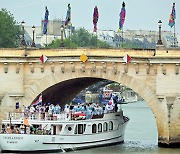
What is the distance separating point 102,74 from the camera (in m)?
56.7

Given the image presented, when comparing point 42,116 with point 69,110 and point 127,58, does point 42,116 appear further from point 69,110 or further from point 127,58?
point 127,58

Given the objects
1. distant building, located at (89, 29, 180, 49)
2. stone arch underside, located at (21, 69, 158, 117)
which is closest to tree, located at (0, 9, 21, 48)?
stone arch underside, located at (21, 69, 158, 117)

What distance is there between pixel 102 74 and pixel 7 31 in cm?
3732

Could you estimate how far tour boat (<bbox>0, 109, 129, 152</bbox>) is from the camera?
52.8 m

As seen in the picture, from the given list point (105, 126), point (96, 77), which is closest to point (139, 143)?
point (105, 126)

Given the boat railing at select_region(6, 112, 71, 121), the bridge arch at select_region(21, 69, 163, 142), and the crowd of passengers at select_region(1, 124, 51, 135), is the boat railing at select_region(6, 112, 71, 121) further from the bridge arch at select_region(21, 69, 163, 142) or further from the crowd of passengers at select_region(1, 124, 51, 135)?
the bridge arch at select_region(21, 69, 163, 142)

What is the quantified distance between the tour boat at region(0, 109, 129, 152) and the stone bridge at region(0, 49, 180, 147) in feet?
7.74

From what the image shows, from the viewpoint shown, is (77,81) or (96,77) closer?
(96,77)

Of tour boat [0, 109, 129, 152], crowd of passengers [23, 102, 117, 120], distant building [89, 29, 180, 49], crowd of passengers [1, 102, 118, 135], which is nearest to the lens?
tour boat [0, 109, 129, 152]

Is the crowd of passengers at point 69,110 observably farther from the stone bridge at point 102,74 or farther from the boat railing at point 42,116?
the stone bridge at point 102,74

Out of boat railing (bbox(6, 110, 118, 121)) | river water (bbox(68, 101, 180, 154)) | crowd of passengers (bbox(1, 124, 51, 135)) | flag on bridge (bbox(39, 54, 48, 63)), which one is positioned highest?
flag on bridge (bbox(39, 54, 48, 63))

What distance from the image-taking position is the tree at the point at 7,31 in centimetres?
9125

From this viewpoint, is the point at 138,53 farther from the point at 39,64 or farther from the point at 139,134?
the point at 139,134

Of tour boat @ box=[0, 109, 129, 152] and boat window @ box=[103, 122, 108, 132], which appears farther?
boat window @ box=[103, 122, 108, 132]
